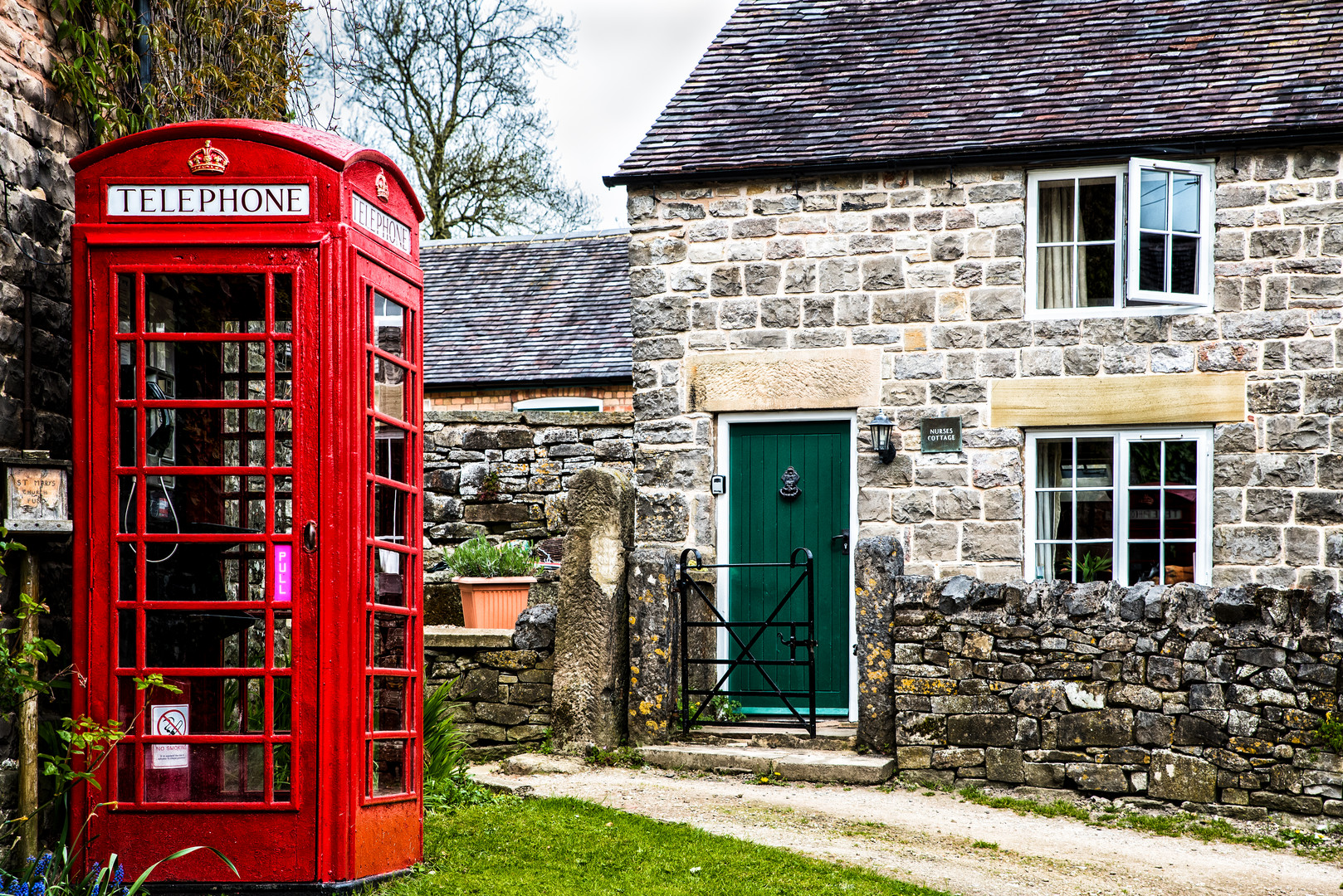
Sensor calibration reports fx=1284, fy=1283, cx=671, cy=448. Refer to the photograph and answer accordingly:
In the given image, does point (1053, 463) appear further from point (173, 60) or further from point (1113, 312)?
point (173, 60)

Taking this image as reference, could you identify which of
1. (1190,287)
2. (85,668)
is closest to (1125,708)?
(1190,287)

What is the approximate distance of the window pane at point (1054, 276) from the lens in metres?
9.70

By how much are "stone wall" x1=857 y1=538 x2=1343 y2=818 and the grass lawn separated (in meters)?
2.10

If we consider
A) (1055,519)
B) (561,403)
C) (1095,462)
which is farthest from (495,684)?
(561,403)

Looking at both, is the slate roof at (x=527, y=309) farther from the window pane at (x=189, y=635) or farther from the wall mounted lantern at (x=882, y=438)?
the window pane at (x=189, y=635)

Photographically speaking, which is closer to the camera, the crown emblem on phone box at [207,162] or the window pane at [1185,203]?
the crown emblem on phone box at [207,162]

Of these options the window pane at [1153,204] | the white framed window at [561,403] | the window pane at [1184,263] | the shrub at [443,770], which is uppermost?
the window pane at [1153,204]

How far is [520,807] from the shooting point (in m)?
6.96

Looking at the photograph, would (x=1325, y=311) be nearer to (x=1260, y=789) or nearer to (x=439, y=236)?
(x=1260, y=789)

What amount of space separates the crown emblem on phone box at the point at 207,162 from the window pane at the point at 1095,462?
6.72 metres

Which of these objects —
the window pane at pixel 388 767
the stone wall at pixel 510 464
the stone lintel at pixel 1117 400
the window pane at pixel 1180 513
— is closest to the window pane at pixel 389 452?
the window pane at pixel 388 767

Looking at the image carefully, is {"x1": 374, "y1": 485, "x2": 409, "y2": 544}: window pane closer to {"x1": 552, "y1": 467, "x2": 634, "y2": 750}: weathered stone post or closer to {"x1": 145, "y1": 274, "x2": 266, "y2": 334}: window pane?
{"x1": 145, "y1": 274, "x2": 266, "y2": 334}: window pane

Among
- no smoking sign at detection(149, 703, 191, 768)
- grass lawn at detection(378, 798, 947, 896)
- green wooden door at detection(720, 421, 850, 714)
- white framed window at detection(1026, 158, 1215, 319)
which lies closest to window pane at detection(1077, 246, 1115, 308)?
white framed window at detection(1026, 158, 1215, 319)

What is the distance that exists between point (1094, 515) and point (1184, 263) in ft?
6.44
